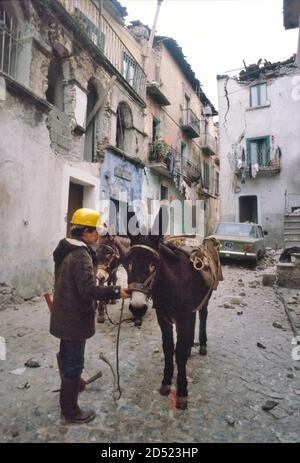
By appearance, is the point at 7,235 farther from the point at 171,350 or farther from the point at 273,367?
the point at 273,367

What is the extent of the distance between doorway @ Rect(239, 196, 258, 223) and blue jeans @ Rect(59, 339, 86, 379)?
18.7 m

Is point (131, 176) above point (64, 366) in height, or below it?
above

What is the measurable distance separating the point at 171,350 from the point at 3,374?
2.01 meters

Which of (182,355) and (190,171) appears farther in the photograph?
(190,171)

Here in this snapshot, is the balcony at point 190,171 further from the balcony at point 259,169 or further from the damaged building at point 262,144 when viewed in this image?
the balcony at point 259,169

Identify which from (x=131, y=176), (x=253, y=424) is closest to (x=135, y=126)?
(x=131, y=176)

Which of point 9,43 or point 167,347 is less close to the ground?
point 9,43

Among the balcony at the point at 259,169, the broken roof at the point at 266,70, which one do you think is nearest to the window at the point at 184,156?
the balcony at the point at 259,169

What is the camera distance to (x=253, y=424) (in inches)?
98.7

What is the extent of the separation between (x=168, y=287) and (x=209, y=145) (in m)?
23.4

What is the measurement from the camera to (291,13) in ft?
13.7

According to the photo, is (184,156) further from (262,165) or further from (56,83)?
(56,83)

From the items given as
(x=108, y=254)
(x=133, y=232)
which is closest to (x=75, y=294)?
(x=133, y=232)
